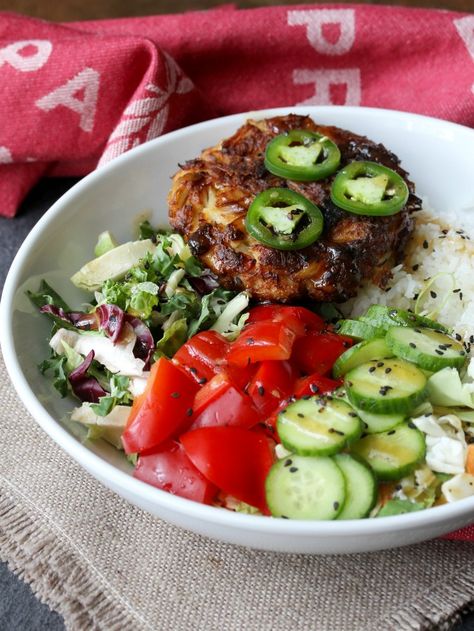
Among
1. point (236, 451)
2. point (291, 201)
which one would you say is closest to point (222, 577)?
point (236, 451)

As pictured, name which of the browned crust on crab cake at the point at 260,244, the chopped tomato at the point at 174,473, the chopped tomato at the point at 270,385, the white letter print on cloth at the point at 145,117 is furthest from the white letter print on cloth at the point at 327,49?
the chopped tomato at the point at 174,473

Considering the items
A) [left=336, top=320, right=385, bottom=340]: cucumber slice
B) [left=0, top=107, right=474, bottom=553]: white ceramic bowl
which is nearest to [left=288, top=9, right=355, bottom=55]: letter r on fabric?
[left=0, top=107, right=474, bottom=553]: white ceramic bowl

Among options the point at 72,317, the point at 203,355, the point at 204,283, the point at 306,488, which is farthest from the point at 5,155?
the point at 306,488

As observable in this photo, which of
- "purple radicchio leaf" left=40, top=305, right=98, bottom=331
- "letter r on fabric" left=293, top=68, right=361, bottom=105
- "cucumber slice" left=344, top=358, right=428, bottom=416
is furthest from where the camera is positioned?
"letter r on fabric" left=293, top=68, right=361, bottom=105

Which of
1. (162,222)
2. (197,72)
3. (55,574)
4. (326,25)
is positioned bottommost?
(55,574)

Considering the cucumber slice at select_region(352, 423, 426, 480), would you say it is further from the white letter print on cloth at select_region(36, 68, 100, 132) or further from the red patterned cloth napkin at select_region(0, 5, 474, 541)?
the white letter print on cloth at select_region(36, 68, 100, 132)

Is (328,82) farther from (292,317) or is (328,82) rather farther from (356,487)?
(356,487)
